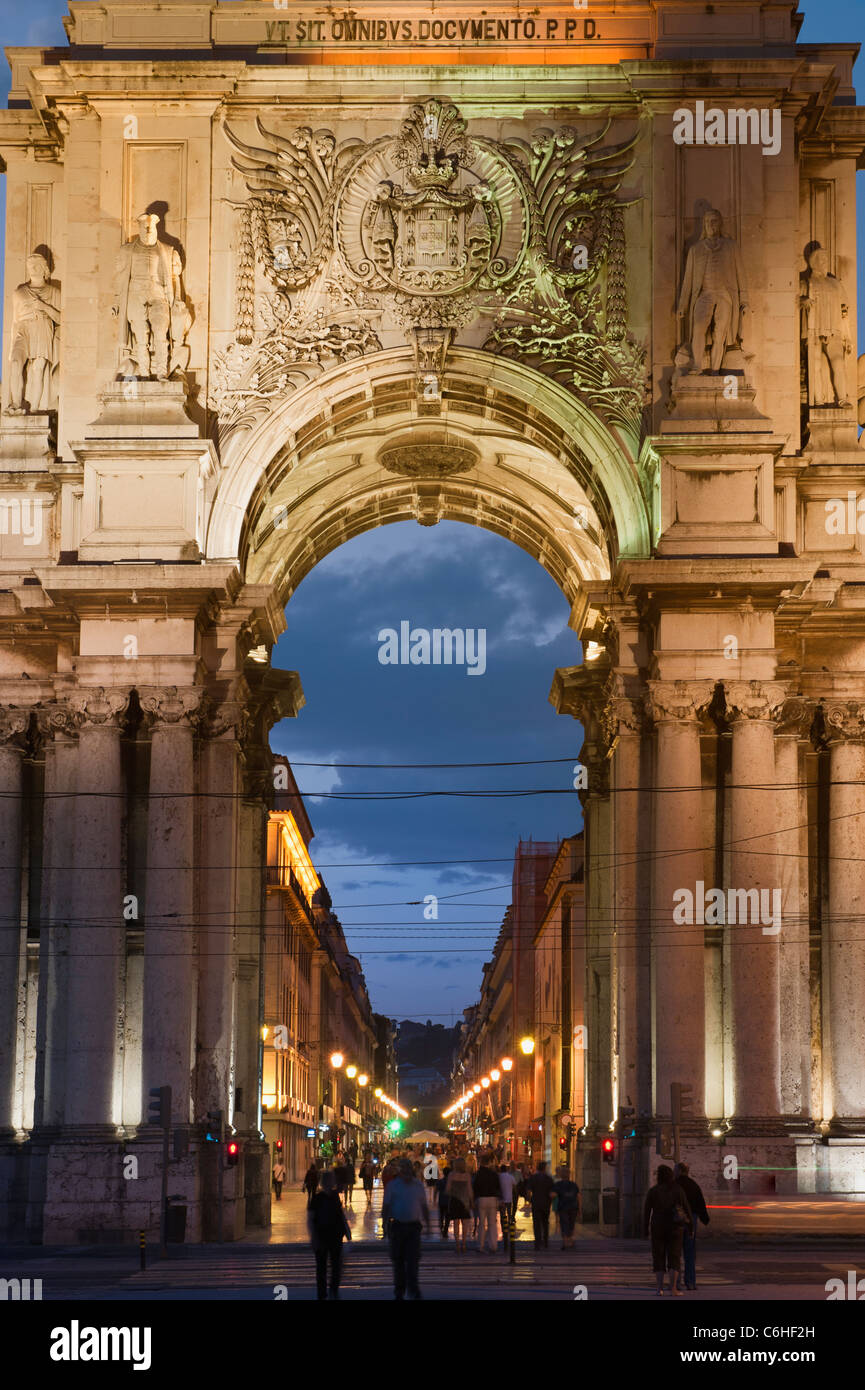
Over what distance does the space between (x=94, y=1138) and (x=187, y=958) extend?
4000 millimetres

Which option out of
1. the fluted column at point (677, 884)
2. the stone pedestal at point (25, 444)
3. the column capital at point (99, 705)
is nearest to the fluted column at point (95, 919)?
the column capital at point (99, 705)

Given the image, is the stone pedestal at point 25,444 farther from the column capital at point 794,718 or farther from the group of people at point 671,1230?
the group of people at point 671,1230

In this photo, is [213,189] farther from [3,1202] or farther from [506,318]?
[3,1202]

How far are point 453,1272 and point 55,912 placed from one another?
44.4 ft

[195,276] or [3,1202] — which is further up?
[195,276]

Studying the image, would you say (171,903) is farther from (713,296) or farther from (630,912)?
(713,296)

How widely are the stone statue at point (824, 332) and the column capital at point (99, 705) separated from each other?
55.5 ft

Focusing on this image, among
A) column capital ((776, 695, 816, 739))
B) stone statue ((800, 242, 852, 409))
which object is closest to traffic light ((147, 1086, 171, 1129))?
column capital ((776, 695, 816, 739))

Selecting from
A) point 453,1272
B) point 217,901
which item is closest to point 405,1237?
point 453,1272

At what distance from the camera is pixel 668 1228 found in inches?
1145

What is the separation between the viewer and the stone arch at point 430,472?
4597cm

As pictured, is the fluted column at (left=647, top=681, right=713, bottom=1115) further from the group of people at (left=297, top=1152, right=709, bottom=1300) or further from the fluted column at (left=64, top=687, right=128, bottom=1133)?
the fluted column at (left=64, top=687, right=128, bottom=1133)

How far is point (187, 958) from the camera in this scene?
42.2 metres

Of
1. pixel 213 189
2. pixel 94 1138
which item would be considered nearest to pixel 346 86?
pixel 213 189
